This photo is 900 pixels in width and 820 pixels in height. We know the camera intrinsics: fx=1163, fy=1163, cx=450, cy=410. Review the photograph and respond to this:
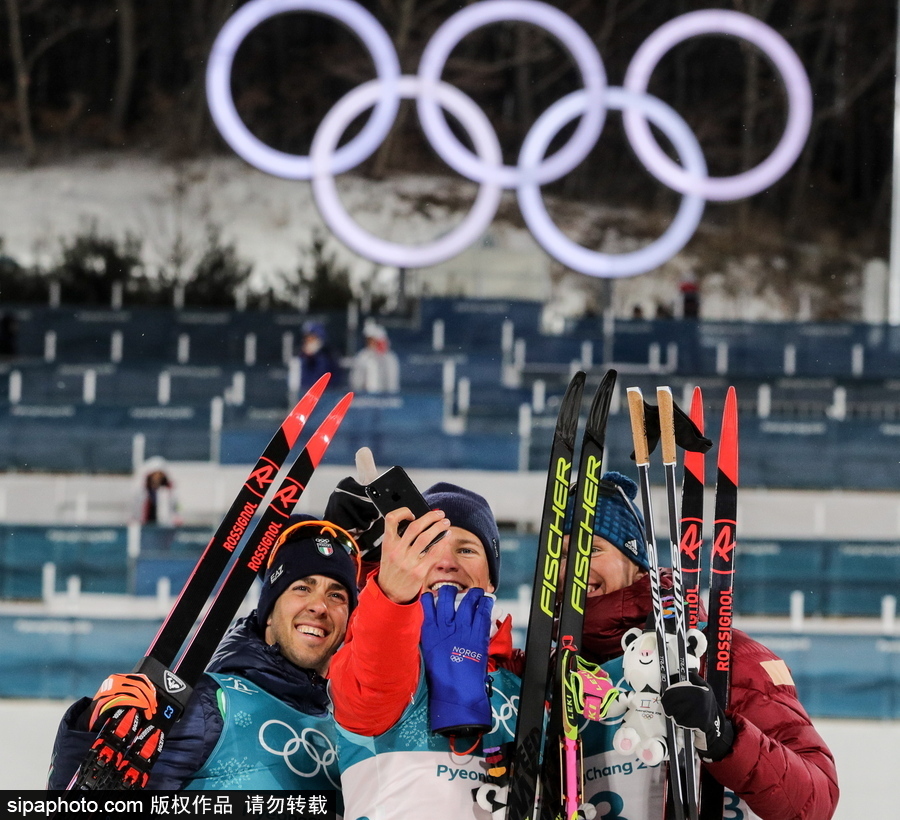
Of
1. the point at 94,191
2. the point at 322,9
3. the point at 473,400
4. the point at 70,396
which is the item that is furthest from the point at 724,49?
the point at 70,396

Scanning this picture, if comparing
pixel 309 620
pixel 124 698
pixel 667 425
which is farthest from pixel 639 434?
pixel 124 698

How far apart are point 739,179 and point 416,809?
888 centimetres

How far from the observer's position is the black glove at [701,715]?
1625 millimetres

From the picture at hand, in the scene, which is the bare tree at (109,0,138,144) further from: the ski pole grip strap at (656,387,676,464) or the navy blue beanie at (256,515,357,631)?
the ski pole grip strap at (656,387,676,464)

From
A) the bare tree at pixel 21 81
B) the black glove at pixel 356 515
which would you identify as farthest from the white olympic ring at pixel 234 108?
the black glove at pixel 356 515

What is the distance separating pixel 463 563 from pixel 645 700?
402mm

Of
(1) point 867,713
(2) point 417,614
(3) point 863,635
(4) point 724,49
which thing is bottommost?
(1) point 867,713

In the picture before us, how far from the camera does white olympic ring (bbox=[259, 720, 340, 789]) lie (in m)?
2.06

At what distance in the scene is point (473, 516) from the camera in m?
2.02

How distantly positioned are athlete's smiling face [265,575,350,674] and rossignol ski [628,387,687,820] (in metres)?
0.59

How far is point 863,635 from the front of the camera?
16.0 ft

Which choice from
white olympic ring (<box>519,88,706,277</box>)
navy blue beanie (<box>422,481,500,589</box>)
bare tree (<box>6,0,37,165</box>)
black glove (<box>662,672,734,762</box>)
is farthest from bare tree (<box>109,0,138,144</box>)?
black glove (<box>662,672,734,762</box>)

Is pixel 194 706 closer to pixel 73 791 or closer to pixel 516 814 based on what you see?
pixel 73 791

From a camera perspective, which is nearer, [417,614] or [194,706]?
[417,614]
